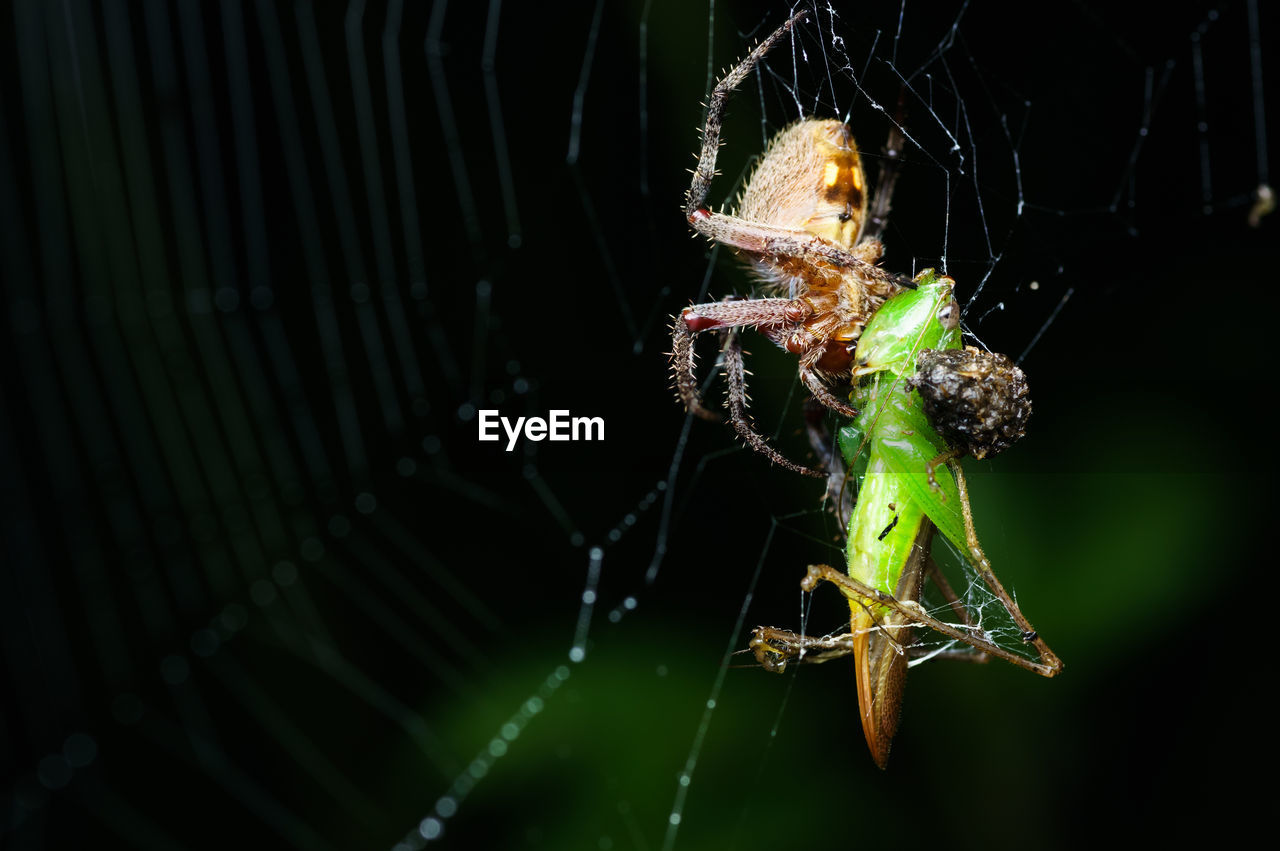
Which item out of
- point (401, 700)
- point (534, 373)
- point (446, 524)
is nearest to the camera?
point (401, 700)

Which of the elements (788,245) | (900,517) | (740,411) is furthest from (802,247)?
(900,517)

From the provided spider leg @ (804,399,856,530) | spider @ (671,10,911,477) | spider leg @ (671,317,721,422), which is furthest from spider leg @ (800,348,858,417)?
spider leg @ (671,317,721,422)

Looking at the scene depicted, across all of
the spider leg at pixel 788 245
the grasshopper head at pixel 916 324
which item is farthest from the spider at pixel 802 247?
the grasshopper head at pixel 916 324

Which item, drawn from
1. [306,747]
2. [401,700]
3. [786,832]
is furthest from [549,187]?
[786,832]

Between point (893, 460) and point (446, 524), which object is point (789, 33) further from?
point (446, 524)

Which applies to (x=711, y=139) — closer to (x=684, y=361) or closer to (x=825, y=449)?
(x=684, y=361)

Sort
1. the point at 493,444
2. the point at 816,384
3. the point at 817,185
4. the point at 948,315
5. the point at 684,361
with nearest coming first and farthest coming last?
1. the point at 948,315
2. the point at 816,384
3. the point at 817,185
4. the point at 684,361
5. the point at 493,444
